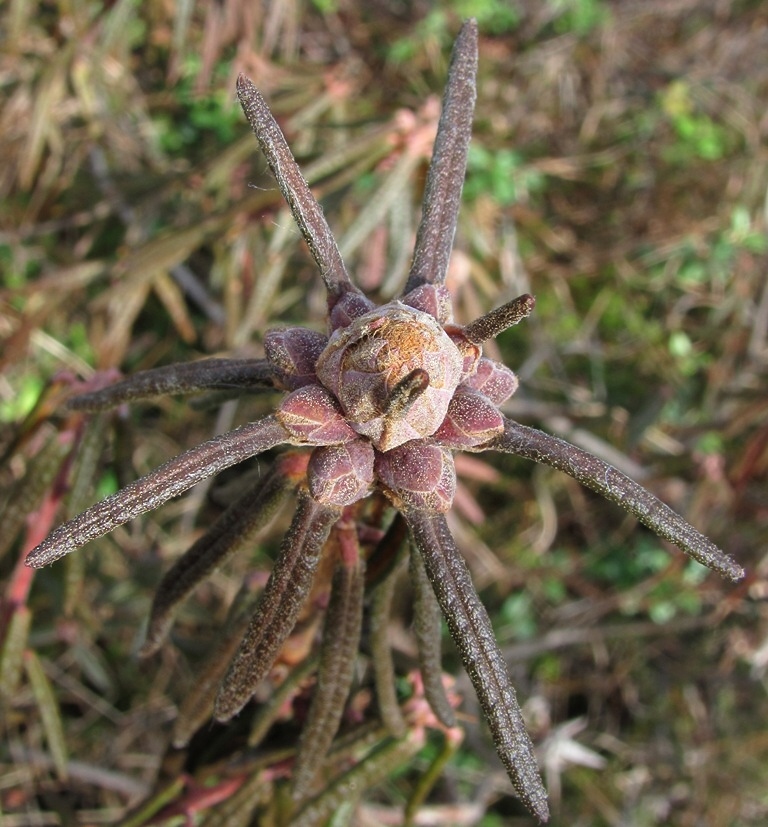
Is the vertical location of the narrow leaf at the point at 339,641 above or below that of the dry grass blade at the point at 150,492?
below

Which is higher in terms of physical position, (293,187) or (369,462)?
(293,187)

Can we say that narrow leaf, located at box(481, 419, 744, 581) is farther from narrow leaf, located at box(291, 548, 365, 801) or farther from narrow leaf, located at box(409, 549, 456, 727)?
narrow leaf, located at box(291, 548, 365, 801)

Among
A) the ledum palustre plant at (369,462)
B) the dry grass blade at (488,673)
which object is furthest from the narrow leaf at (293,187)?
the dry grass blade at (488,673)

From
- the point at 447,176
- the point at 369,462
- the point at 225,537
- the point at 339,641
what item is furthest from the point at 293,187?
the point at 339,641

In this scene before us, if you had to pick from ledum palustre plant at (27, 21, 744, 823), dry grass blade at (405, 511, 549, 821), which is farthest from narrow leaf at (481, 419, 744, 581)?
dry grass blade at (405, 511, 549, 821)

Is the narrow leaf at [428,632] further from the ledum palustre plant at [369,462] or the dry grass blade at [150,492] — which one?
the dry grass blade at [150,492]

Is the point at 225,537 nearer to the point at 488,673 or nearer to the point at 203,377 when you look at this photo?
the point at 203,377

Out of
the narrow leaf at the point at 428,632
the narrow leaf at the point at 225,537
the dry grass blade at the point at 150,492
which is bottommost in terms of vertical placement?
the narrow leaf at the point at 428,632
